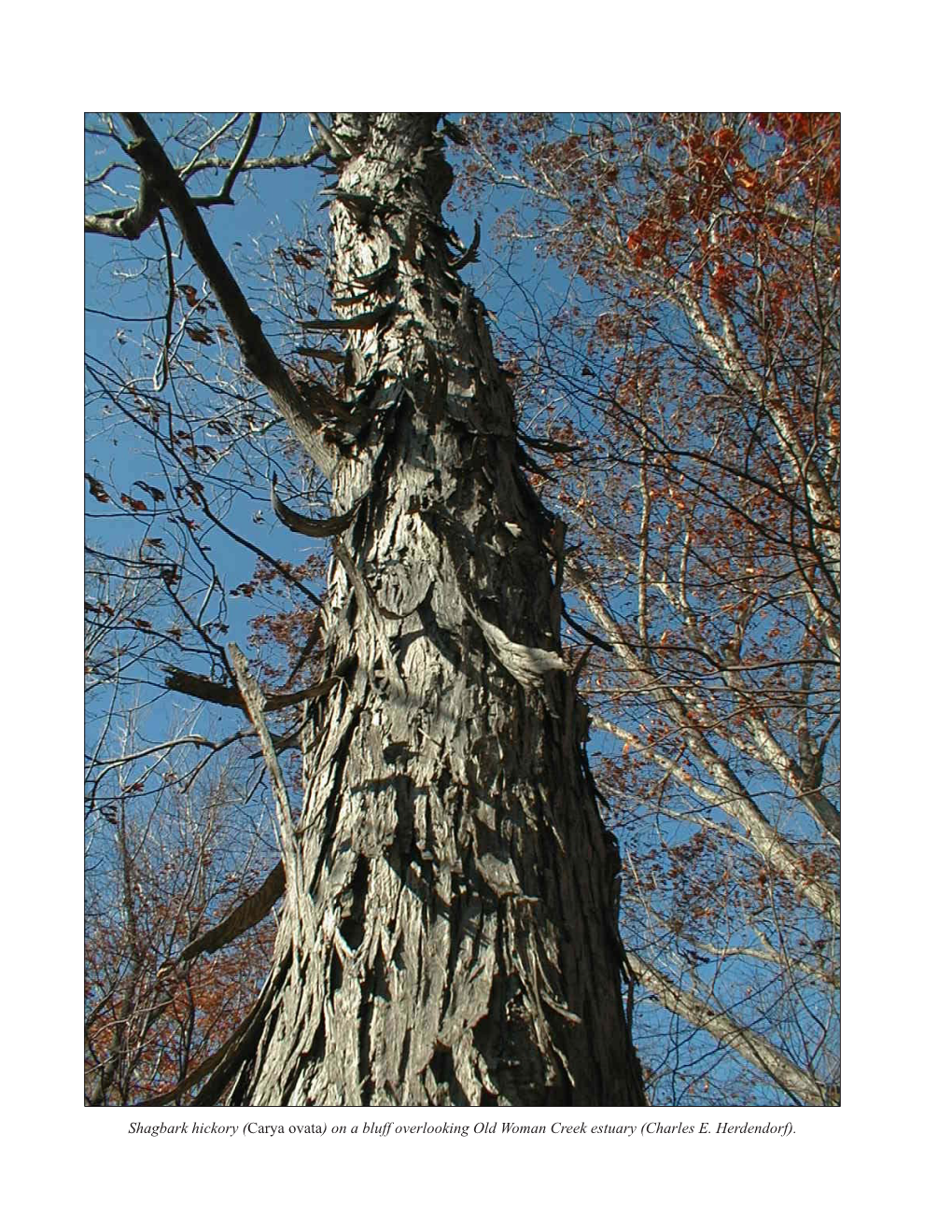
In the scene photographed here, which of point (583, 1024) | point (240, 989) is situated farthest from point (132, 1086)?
point (583, 1024)

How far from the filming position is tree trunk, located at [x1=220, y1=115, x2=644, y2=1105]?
4.11ft

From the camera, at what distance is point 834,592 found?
4289mm

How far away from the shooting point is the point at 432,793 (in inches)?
57.2

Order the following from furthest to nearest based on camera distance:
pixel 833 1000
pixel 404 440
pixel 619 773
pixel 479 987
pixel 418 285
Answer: pixel 619 773 < pixel 833 1000 < pixel 418 285 < pixel 404 440 < pixel 479 987

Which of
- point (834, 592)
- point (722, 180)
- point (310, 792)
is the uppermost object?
point (722, 180)

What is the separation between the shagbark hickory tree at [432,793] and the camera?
1260 millimetres

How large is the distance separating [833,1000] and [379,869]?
3783mm

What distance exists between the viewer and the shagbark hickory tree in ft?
4.13

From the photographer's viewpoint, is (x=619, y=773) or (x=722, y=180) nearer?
(x=722, y=180)

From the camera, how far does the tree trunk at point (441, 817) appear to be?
125 centimetres

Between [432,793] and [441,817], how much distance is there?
5 cm

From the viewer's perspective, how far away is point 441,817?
1.43 metres

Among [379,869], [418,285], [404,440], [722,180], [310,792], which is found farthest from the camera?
[722,180]
